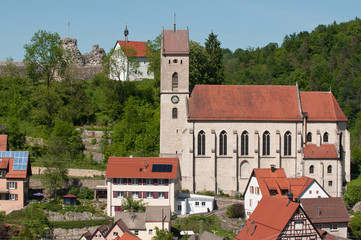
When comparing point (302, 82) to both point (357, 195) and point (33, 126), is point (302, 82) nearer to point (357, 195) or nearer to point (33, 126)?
point (357, 195)

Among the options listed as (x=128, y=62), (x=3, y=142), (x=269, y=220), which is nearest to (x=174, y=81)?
(x=128, y=62)

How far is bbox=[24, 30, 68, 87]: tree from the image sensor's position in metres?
85.2

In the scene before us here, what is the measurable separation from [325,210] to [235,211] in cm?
910

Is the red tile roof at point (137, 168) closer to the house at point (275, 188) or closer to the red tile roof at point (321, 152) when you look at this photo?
the house at point (275, 188)

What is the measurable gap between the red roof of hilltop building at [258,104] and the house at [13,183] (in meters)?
19.3

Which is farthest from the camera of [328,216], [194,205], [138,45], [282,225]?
[138,45]

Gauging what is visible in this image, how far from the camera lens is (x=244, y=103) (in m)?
72.0

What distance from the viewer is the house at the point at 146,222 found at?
56.2 metres

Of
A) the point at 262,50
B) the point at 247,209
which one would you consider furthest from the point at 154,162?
the point at 262,50

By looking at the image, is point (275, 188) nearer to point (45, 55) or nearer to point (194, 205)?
point (194, 205)

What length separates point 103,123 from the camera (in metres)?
84.3

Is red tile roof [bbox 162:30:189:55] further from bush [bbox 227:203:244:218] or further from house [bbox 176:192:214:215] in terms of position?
bush [bbox 227:203:244:218]

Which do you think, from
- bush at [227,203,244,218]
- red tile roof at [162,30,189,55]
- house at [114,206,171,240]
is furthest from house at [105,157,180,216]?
red tile roof at [162,30,189,55]

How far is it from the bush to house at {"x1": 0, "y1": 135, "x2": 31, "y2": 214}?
2126cm
